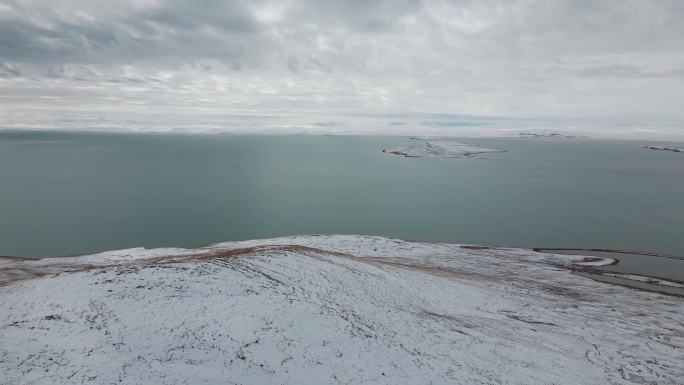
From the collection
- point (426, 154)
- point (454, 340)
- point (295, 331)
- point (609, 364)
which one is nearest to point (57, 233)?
point (295, 331)

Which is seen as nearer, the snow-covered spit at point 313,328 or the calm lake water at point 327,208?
the snow-covered spit at point 313,328

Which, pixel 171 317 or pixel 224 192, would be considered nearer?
pixel 171 317

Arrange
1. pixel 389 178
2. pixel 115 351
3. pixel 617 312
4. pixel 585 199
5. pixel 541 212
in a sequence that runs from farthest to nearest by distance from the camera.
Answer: pixel 389 178
pixel 585 199
pixel 541 212
pixel 617 312
pixel 115 351

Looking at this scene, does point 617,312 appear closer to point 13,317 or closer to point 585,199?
point 13,317

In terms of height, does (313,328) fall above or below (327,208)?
above

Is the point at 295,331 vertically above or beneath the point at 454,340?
above

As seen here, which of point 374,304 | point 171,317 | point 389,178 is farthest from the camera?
point 389,178

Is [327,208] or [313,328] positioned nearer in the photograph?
[313,328]

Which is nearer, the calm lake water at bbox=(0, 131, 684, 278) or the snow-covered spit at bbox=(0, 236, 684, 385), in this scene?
the snow-covered spit at bbox=(0, 236, 684, 385)
